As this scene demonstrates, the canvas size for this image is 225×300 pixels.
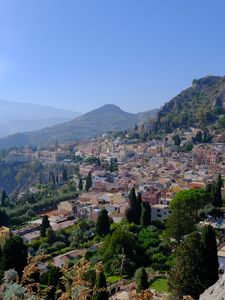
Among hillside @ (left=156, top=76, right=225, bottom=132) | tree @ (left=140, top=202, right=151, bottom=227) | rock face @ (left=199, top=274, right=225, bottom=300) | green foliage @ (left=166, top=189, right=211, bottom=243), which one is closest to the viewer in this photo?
rock face @ (left=199, top=274, right=225, bottom=300)

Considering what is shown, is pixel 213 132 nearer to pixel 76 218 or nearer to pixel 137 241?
pixel 76 218

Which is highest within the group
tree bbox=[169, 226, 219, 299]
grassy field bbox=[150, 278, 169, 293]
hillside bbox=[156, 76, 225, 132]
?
hillside bbox=[156, 76, 225, 132]

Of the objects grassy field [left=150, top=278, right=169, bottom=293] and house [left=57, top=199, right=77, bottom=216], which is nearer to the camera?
grassy field [left=150, top=278, right=169, bottom=293]

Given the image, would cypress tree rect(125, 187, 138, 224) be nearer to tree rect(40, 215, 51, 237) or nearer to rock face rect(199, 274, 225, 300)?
tree rect(40, 215, 51, 237)

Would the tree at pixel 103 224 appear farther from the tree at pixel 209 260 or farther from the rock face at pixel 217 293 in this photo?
the rock face at pixel 217 293

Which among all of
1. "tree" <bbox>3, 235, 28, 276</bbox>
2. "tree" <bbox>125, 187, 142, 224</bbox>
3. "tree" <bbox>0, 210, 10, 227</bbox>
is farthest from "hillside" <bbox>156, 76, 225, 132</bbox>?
"tree" <bbox>3, 235, 28, 276</bbox>

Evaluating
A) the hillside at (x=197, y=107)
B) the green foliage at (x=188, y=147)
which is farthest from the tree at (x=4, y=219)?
the hillside at (x=197, y=107)

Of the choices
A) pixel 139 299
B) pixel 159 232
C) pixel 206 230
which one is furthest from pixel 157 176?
pixel 139 299
